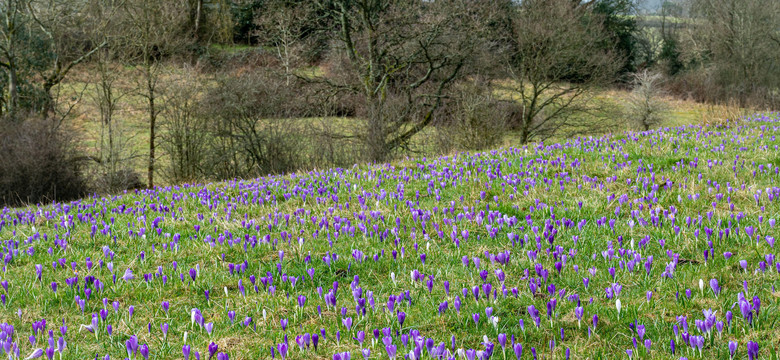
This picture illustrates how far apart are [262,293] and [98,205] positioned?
5.16 metres

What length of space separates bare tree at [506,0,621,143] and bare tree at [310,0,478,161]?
12.5ft

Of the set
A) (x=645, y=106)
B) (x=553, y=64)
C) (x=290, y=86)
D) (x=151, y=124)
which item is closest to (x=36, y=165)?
(x=151, y=124)

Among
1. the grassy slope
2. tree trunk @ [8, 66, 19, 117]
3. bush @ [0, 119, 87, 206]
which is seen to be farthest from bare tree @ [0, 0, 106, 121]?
bush @ [0, 119, 87, 206]

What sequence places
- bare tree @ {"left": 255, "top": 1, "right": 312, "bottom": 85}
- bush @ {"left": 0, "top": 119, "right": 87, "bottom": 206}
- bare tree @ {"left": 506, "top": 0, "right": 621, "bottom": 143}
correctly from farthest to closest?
bare tree @ {"left": 506, "top": 0, "right": 621, "bottom": 143}, bare tree @ {"left": 255, "top": 1, "right": 312, "bottom": 85}, bush @ {"left": 0, "top": 119, "right": 87, "bottom": 206}

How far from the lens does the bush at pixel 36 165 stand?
15.8 m

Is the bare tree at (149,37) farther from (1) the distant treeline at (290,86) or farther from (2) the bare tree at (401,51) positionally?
(2) the bare tree at (401,51)

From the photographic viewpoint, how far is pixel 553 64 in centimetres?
2728

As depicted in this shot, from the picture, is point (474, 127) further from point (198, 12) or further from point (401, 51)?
point (198, 12)

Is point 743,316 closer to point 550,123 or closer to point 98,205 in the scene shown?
point 98,205

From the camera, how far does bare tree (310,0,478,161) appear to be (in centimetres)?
2319

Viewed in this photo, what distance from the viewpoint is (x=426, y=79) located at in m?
25.5

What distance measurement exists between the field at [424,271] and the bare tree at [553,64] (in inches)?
808

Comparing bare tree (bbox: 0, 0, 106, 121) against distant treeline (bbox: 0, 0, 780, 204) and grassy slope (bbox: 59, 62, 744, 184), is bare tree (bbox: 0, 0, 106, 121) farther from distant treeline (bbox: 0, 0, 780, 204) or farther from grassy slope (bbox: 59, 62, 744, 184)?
grassy slope (bbox: 59, 62, 744, 184)

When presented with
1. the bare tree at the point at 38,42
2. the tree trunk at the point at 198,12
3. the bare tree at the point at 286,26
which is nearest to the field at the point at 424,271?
Answer: the bare tree at the point at 38,42
